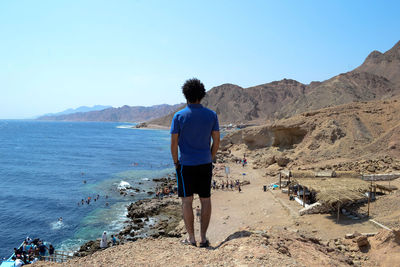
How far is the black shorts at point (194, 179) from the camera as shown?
13.8 feet

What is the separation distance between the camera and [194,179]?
4234 mm

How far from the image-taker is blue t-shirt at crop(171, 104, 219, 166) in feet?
13.3

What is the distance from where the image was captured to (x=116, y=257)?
4.55 m

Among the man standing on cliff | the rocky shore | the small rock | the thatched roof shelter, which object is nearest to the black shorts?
the man standing on cliff

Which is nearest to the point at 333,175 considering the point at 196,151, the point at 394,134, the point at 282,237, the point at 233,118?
the point at 394,134

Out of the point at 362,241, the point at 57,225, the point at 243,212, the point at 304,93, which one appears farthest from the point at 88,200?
the point at 304,93

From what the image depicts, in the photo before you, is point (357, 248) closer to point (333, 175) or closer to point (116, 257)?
point (116, 257)

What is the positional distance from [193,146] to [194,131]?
0.23m

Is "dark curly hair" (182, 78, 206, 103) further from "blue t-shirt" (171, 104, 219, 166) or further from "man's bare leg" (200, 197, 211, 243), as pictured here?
"man's bare leg" (200, 197, 211, 243)

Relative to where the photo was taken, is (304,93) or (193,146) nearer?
(193,146)

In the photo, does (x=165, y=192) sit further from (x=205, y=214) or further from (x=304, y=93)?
(x=304, y=93)

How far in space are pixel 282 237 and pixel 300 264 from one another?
959mm

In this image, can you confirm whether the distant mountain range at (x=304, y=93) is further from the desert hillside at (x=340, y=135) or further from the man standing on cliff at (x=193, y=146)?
the man standing on cliff at (x=193, y=146)

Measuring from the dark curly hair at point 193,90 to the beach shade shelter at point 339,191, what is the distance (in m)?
9.70
